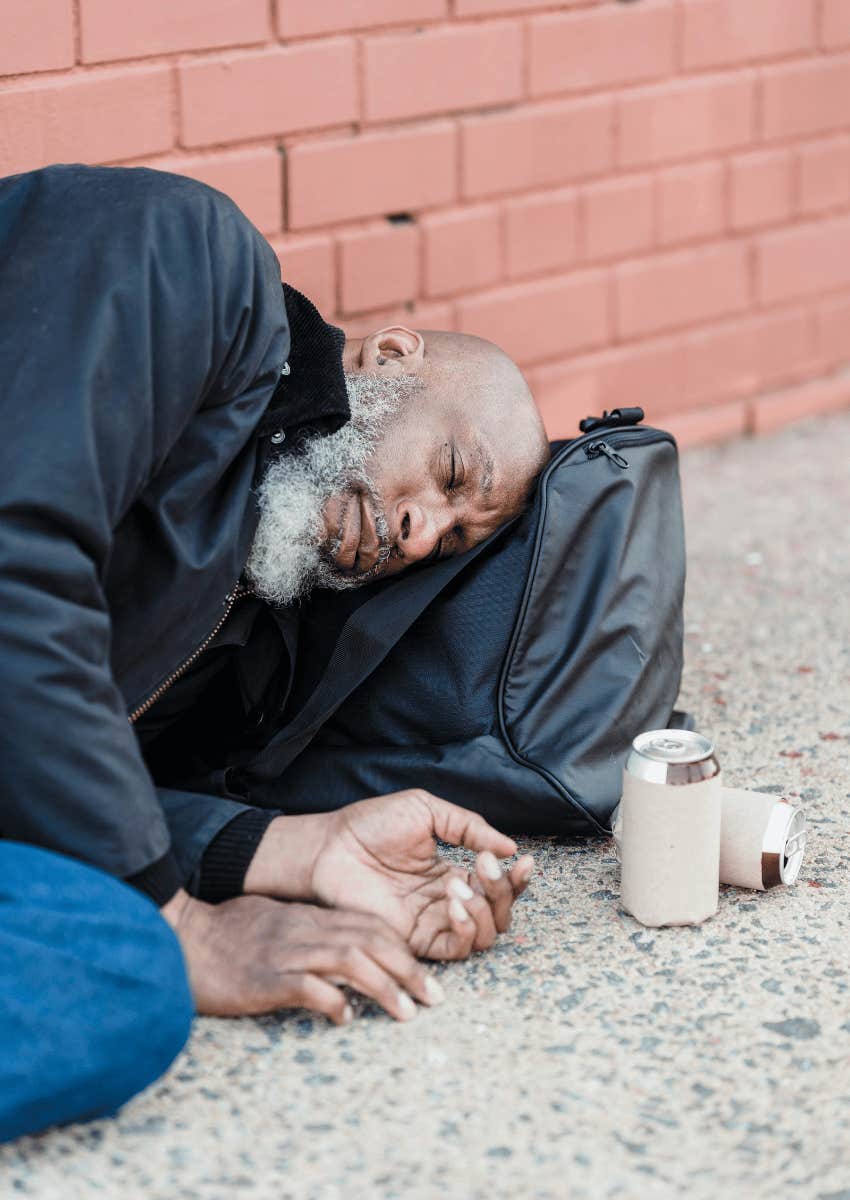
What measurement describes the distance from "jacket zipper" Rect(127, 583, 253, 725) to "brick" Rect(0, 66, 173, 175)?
1.05 meters

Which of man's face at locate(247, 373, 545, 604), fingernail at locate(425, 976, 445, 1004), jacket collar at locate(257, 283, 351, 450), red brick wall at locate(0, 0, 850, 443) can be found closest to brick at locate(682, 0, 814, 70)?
red brick wall at locate(0, 0, 850, 443)

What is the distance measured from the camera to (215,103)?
3381mm

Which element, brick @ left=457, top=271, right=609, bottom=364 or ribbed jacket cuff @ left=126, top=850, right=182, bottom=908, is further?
brick @ left=457, top=271, right=609, bottom=364

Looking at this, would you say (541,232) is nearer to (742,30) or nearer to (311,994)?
(742,30)

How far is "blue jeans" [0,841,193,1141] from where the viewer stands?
1.84m

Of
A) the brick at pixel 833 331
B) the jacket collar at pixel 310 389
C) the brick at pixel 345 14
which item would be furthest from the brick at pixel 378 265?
the brick at pixel 833 331

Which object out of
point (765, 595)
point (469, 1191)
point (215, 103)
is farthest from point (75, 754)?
point (765, 595)

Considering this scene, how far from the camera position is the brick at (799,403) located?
5.02 metres

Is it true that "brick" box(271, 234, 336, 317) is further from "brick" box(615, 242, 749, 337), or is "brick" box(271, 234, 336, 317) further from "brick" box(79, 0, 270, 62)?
"brick" box(615, 242, 749, 337)

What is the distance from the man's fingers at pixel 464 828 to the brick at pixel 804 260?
3022 millimetres

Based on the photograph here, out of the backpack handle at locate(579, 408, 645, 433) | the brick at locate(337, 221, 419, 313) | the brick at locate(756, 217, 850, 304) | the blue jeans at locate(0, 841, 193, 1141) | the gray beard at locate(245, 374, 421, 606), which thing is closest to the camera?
the blue jeans at locate(0, 841, 193, 1141)

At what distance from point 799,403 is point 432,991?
3.39 meters

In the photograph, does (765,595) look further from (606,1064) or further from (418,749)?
(606,1064)

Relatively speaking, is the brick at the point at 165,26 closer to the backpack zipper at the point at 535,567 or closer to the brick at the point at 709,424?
the backpack zipper at the point at 535,567
